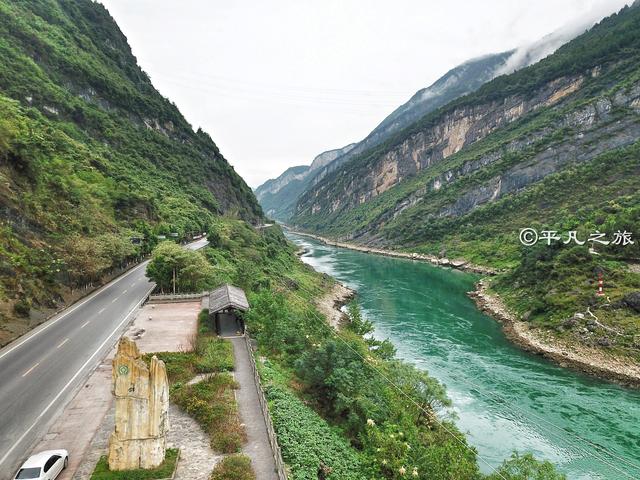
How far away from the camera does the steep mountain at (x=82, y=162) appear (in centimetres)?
3228

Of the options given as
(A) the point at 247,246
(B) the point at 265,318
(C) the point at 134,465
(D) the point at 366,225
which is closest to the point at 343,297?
(A) the point at 247,246

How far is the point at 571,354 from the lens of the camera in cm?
3462

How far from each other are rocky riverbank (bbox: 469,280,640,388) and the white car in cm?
3657

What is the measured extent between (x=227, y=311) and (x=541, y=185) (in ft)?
305

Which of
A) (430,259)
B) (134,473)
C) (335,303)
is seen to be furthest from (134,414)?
(430,259)

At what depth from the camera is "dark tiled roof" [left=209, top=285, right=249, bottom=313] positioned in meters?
28.0

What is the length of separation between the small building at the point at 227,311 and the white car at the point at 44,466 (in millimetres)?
14327

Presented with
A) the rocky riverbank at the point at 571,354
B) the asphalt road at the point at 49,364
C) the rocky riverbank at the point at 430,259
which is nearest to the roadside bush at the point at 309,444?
the asphalt road at the point at 49,364

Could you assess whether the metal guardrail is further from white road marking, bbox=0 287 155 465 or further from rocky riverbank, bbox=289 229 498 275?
rocky riverbank, bbox=289 229 498 275

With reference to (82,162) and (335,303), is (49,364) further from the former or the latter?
(82,162)

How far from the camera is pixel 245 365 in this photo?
2327 cm

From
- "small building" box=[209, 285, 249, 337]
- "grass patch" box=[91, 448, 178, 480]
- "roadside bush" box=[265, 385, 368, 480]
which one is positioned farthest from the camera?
"small building" box=[209, 285, 249, 337]

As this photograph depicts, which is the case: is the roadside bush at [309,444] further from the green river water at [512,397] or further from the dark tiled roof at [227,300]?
the dark tiled roof at [227,300]

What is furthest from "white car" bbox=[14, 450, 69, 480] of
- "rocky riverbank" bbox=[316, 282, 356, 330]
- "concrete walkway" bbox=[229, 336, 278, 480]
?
"rocky riverbank" bbox=[316, 282, 356, 330]
